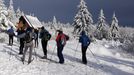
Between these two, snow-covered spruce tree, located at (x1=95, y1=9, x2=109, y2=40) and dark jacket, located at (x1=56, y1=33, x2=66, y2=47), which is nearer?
dark jacket, located at (x1=56, y1=33, x2=66, y2=47)

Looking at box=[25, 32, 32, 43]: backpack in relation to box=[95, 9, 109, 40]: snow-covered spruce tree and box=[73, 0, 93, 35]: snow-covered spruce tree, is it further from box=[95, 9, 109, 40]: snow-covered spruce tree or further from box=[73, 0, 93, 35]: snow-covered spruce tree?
box=[95, 9, 109, 40]: snow-covered spruce tree

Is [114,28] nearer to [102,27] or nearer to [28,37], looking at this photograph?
[102,27]

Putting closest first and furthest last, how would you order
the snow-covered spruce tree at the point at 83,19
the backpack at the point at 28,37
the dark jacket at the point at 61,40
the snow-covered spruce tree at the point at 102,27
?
the backpack at the point at 28,37, the dark jacket at the point at 61,40, the snow-covered spruce tree at the point at 83,19, the snow-covered spruce tree at the point at 102,27

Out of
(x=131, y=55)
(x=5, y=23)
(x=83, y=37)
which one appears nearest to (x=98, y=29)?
(x=5, y=23)

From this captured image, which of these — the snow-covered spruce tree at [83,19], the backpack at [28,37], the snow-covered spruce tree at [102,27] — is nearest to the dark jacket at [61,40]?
the backpack at [28,37]

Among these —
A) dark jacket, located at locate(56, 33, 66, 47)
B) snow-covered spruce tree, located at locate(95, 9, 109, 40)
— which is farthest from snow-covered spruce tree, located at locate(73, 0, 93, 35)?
dark jacket, located at locate(56, 33, 66, 47)

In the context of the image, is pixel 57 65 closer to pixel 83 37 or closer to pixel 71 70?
pixel 71 70

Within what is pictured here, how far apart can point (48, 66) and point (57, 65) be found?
0.76 metres

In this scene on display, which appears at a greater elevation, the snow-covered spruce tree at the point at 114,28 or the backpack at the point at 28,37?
the snow-covered spruce tree at the point at 114,28

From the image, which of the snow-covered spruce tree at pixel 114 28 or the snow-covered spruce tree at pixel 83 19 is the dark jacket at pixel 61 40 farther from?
the snow-covered spruce tree at pixel 114 28

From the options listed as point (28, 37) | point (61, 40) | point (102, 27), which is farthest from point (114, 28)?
point (28, 37)

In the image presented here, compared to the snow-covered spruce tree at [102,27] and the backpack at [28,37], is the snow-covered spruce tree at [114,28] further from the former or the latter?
the backpack at [28,37]

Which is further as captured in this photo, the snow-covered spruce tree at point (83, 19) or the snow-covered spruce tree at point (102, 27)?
the snow-covered spruce tree at point (102, 27)

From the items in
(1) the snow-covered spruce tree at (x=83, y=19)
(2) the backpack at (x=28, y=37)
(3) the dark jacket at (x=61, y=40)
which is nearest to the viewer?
(2) the backpack at (x=28, y=37)
